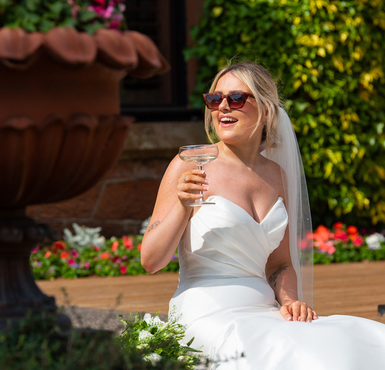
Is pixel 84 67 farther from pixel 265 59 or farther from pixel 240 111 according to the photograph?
pixel 265 59

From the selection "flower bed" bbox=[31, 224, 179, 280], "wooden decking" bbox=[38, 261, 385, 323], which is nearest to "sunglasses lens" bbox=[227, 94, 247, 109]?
"wooden decking" bbox=[38, 261, 385, 323]

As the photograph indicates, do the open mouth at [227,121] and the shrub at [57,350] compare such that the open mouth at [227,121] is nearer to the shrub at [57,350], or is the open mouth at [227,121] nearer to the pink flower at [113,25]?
the pink flower at [113,25]

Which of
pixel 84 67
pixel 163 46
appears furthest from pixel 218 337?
pixel 163 46

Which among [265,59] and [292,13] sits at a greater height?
[292,13]

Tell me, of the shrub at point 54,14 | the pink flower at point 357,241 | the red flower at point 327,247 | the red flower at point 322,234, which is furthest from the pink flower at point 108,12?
the pink flower at point 357,241

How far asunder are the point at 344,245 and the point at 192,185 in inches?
185

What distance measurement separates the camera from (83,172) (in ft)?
5.74

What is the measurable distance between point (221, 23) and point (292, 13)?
85 centimetres

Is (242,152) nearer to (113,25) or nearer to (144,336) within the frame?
(144,336)

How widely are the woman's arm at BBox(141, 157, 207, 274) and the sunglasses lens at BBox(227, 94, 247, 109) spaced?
1.17ft

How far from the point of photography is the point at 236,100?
2797 mm

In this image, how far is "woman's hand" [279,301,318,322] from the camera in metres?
2.60

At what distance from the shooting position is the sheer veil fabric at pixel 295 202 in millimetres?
3199

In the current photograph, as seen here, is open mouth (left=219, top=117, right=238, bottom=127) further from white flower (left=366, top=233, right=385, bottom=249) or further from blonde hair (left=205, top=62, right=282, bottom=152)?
white flower (left=366, top=233, right=385, bottom=249)
